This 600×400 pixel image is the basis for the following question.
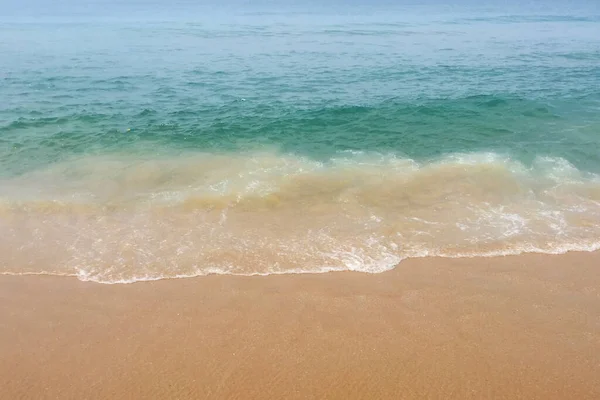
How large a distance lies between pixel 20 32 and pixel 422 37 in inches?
1581

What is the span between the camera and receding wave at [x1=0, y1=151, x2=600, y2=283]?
8.41 metres

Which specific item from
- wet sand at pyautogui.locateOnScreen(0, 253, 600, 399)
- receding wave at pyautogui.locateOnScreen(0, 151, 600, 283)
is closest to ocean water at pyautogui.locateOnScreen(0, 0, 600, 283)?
receding wave at pyautogui.locateOnScreen(0, 151, 600, 283)

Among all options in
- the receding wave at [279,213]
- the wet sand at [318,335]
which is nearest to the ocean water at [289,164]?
the receding wave at [279,213]

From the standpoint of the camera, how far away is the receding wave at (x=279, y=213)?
27.6 feet

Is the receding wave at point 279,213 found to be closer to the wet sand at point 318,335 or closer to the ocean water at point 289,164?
the ocean water at point 289,164

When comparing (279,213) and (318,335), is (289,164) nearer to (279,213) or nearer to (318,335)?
(279,213)

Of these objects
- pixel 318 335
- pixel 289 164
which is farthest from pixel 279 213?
pixel 318 335

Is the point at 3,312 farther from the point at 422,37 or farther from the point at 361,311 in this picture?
the point at 422,37

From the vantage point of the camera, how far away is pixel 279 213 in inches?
398

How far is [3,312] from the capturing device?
710cm

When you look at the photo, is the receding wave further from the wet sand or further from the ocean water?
the wet sand

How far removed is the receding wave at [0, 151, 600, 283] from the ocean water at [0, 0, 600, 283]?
48mm

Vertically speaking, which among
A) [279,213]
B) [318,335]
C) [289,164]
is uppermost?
[289,164]

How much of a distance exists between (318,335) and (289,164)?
7171mm
